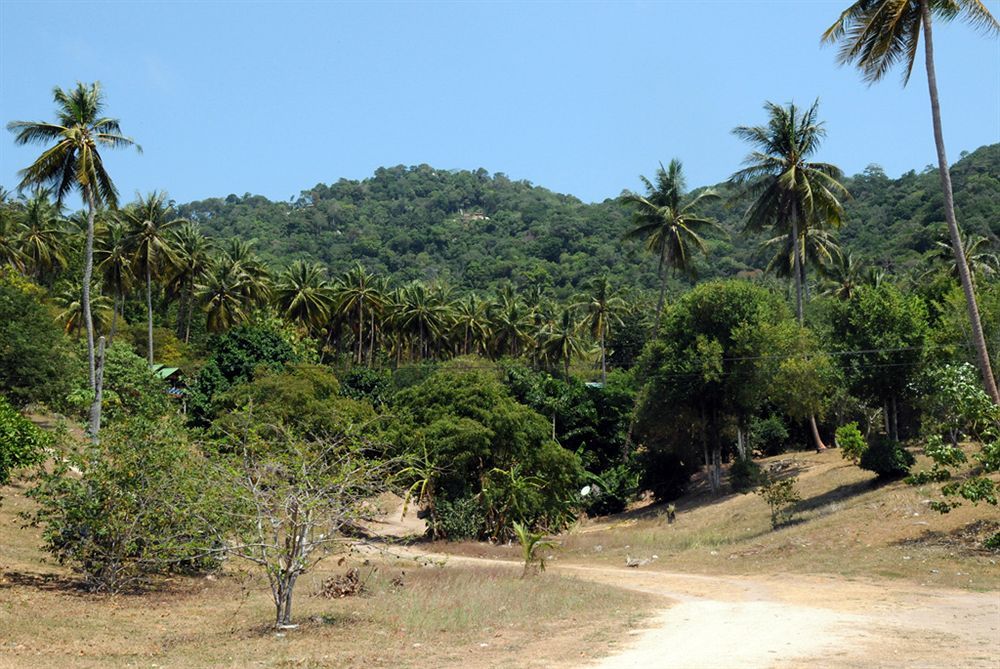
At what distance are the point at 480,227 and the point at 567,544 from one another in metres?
162

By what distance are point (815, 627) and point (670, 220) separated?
130 ft

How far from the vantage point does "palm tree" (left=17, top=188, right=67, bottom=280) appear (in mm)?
64062

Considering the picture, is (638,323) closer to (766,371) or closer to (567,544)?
(766,371)

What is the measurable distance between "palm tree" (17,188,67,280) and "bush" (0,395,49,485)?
4845 cm

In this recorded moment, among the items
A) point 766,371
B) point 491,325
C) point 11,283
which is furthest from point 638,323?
point 11,283

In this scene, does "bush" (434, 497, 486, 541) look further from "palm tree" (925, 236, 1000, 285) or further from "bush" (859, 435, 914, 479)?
Answer: "palm tree" (925, 236, 1000, 285)

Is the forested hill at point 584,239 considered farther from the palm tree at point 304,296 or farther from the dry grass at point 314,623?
the dry grass at point 314,623

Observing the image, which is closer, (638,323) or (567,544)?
(567,544)

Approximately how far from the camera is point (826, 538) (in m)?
27.8

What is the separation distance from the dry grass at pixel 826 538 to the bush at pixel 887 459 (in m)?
0.64

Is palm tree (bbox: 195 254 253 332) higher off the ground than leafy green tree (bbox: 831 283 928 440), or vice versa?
palm tree (bbox: 195 254 253 332)

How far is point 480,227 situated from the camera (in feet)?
644

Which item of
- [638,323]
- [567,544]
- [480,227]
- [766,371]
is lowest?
[567,544]

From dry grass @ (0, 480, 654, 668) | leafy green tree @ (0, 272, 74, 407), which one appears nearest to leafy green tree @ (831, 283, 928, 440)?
dry grass @ (0, 480, 654, 668)
